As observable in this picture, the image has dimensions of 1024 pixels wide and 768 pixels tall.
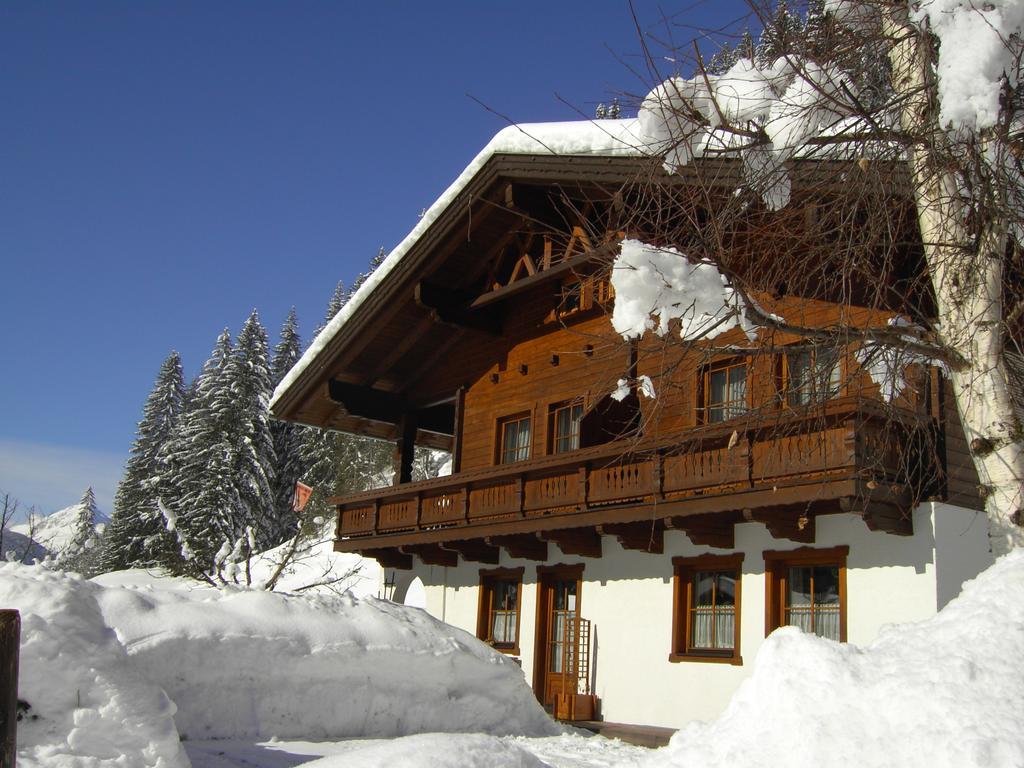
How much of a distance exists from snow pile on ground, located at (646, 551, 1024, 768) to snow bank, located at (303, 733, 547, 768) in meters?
1.17

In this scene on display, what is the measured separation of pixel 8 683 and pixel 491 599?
13.9 m

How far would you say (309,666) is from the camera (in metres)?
8.62

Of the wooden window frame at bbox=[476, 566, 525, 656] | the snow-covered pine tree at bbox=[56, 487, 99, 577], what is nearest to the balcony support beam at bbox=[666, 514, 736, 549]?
the wooden window frame at bbox=[476, 566, 525, 656]

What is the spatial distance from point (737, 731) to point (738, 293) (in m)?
3.33

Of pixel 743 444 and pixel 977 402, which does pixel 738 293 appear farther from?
pixel 743 444

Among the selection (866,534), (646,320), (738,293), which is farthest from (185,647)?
(866,534)

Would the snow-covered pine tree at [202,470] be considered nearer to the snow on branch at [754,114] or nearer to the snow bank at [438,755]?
the snow on branch at [754,114]

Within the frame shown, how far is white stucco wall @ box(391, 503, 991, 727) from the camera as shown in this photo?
35.9ft

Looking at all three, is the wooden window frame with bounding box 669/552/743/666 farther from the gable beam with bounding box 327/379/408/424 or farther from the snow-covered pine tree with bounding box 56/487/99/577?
the snow-covered pine tree with bounding box 56/487/99/577

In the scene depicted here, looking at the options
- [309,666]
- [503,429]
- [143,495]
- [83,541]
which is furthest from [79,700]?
[83,541]

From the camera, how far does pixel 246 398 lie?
47344 millimetres

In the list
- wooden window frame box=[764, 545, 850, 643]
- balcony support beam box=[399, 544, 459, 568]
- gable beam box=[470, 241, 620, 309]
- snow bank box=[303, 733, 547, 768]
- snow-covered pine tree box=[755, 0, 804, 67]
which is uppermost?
gable beam box=[470, 241, 620, 309]

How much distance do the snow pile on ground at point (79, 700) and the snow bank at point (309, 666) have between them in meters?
1.40

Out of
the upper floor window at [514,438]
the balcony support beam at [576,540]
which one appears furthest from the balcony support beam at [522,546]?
the upper floor window at [514,438]
